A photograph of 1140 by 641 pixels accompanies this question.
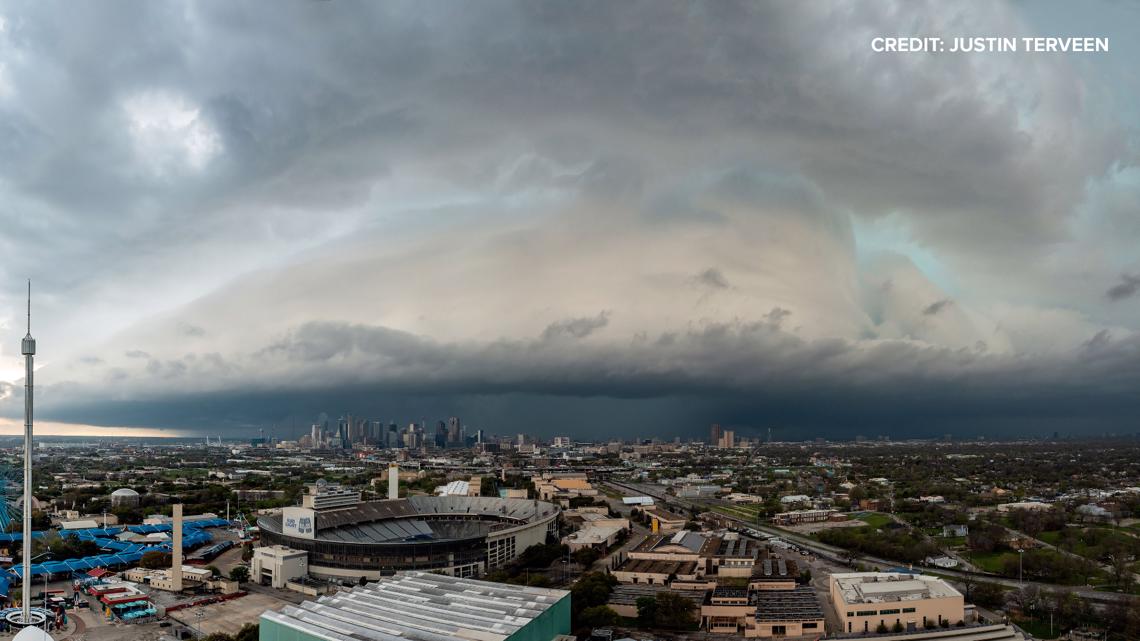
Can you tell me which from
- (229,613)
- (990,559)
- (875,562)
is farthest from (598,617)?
(990,559)

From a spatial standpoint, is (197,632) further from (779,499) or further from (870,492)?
(870,492)

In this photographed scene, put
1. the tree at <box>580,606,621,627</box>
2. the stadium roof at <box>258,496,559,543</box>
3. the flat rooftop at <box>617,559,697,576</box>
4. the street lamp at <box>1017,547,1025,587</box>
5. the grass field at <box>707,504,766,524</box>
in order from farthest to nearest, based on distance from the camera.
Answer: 1. the grass field at <box>707,504,766,524</box>
2. the stadium roof at <box>258,496,559,543</box>
3. the street lamp at <box>1017,547,1025,587</box>
4. the flat rooftop at <box>617,559,697,576</box>
5. the tree at <box>580,606,621,627</box>

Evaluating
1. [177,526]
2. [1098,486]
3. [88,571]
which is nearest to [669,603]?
[177,526]

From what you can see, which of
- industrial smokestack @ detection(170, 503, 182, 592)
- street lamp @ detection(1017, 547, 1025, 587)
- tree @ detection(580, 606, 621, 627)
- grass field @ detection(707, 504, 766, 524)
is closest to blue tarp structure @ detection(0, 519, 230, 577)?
industrial smokestack @ detection(170, 503, 182, 592)

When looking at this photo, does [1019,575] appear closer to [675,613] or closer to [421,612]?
[675,613]

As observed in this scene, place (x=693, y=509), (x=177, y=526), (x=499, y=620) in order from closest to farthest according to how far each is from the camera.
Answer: (x=499, y=620), (x=177, y=526), (x=693, y=509)

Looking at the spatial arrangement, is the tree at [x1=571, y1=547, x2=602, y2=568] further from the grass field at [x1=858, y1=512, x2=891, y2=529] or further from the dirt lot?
the grass field at [x1=858, y1=512, x2=891, y2=529]
